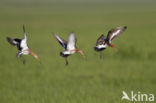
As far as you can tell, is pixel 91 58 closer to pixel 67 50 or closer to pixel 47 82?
pixel 47 82

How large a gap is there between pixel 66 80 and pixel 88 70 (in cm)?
215

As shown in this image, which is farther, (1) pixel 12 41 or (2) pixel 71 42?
(1) pixel 12 41

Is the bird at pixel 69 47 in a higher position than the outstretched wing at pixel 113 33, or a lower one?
lower

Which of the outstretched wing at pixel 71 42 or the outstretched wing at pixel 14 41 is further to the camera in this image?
the outstretched wing at pixel 14 41

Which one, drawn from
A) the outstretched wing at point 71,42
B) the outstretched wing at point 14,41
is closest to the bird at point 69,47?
the outstretched wing at point 71,42

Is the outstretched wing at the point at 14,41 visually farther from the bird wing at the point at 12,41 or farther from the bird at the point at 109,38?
the bird at the point at 109,38

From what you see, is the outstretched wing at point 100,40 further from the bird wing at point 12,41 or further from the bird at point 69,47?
the bird wing at point 12,41

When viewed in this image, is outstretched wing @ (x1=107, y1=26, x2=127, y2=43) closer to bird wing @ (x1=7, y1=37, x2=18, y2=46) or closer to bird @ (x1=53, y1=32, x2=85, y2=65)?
bird @ (x1=53, y1=32, x2=85, y2=65)

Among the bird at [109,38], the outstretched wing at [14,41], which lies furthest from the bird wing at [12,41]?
the bird at [109,38]

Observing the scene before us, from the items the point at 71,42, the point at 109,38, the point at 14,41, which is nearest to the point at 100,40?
the point at 109,38

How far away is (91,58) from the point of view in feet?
50.3

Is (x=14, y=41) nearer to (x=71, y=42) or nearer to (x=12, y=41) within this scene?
(x=12, y=41)

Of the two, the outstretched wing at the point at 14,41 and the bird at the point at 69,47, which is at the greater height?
the outstretched wing at the point at 14,41

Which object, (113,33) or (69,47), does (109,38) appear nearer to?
(113,33)
